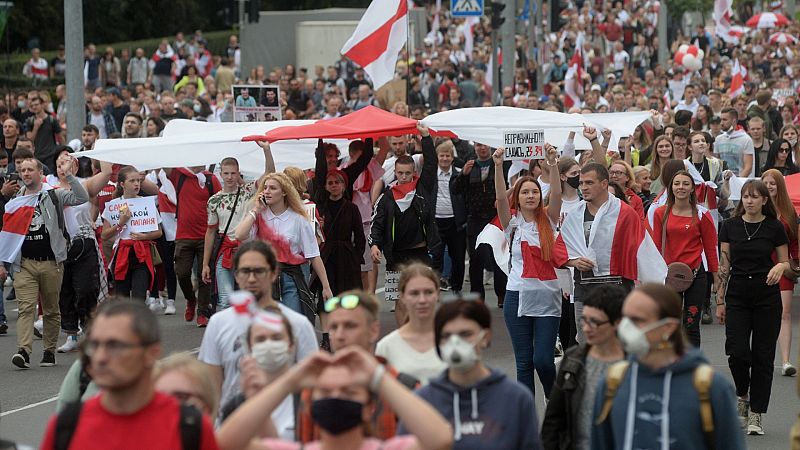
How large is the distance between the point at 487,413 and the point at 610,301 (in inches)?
51.3

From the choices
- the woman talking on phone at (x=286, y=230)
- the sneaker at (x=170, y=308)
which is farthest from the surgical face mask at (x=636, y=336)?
the sneaker at (x=170, y=308)

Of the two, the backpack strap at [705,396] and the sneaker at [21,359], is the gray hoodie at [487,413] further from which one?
the sneaker at [21,359]

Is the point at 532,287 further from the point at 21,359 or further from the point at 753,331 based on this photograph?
the point at 21,359

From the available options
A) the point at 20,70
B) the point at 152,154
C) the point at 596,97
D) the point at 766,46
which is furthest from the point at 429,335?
the point at 766,46

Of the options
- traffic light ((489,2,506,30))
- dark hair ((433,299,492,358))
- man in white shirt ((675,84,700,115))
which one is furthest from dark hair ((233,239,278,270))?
→ traffic light ((489,2,506,30))

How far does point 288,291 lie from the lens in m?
11.4

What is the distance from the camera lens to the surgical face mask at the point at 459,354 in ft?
18.1

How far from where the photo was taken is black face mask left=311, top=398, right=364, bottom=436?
4.57 meters

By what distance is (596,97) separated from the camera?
27141mm

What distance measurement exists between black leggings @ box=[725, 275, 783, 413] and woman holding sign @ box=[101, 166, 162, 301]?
577 cm

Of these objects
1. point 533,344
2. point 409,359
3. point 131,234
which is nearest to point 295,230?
point 533,344

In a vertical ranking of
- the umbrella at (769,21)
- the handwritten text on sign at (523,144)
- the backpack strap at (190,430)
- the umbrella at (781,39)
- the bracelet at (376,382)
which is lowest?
the backpack strap at (190,430)

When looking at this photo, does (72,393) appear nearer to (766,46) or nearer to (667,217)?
(667,217)

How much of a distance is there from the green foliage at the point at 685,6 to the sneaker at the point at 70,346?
46410mm
